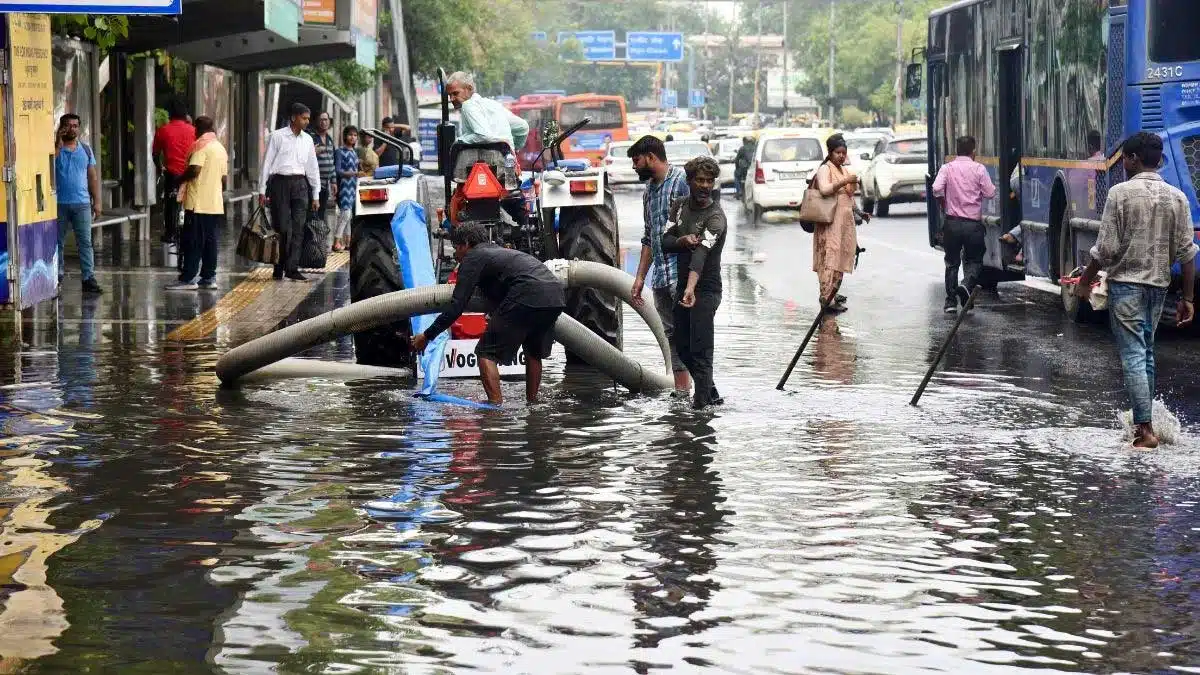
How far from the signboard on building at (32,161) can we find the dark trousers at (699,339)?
567cm

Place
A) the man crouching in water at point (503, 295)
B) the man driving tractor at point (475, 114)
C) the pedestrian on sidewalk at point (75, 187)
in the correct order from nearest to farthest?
the man crouching in water at point (503, 295), the man driving tractor at point (475, 114), the pedestrian on sidewalk at point (75, 187)

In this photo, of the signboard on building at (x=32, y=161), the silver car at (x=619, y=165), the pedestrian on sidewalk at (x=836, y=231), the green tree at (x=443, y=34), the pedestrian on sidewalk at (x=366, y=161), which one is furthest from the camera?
the green tree at (x=443, y=34)

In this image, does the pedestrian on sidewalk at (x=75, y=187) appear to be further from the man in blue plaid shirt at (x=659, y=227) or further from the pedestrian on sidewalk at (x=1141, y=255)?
the pedestrian on sidewalk at (x=1141, y=255)

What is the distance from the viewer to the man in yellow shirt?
21.2m

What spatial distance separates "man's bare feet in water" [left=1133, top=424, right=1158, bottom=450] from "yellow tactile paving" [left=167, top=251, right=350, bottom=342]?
315 inches

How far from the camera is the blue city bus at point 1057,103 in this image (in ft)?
56.4

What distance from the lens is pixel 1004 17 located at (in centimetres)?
2214

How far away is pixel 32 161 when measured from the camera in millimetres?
16547

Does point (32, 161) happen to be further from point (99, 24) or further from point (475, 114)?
point (475, 114)

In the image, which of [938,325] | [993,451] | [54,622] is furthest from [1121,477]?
[938,325]

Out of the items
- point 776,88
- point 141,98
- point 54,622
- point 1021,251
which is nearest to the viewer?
point 54,622

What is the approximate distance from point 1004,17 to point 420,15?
4305 cm

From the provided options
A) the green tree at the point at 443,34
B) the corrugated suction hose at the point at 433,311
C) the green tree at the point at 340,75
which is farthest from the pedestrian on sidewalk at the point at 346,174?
the green tree at the point at 443,34

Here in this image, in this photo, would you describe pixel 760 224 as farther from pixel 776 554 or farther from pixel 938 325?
pixel 776 554
